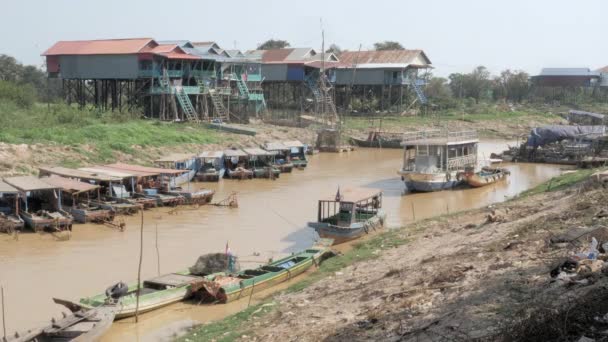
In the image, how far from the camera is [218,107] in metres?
48.8

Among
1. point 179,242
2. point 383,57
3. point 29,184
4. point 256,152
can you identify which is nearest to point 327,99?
point 383,57

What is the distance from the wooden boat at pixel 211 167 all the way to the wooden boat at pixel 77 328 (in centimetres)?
1971

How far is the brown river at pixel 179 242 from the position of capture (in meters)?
14.1

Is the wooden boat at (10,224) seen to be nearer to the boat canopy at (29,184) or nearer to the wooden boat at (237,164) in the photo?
the boat canopy at (29,184)

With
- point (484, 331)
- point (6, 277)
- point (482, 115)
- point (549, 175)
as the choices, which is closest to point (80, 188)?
point (6, 277)

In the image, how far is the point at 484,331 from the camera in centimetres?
850

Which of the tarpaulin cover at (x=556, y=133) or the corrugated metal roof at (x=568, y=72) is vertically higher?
the corrugated metal roof at (x=568, y=72)

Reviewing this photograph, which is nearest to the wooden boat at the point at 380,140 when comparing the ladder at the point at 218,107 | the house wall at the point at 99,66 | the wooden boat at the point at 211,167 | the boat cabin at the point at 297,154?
the ladder at the point at 218,107

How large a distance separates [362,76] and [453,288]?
171 feet

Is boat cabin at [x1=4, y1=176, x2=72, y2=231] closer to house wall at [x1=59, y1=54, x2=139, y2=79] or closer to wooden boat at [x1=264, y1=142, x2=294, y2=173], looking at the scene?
wooden boat at [x1=264, y1=142, x2=294, y2=173]

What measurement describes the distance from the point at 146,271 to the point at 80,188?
7054 mm

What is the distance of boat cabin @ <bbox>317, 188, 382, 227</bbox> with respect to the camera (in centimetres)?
2042

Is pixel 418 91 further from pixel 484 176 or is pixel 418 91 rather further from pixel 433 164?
pixel 433 164

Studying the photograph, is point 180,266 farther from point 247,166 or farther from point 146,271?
point 247,166
